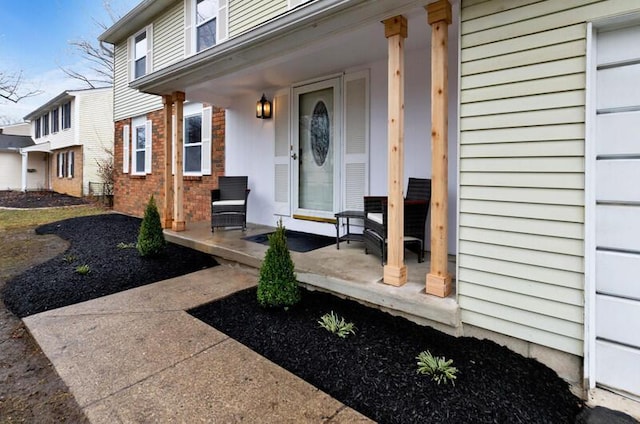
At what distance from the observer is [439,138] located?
2.60 meters

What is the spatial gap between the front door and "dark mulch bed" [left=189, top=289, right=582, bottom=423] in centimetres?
247

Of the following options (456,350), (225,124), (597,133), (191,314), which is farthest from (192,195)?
(597,133)

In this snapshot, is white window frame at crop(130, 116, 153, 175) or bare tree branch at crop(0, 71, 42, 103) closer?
white window frame at crop(130, 116, 153, 175)

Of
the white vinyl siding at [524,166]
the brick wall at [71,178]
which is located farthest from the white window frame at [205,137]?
the brick wall at [71,178]

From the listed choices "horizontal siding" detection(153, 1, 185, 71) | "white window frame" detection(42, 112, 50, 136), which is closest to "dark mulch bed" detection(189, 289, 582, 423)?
"horizontal siding" detection(153, 1, 185, 71)

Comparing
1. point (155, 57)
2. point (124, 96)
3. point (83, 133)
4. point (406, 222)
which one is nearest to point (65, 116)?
point (83, 133)

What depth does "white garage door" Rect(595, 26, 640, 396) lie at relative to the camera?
Answer: 6.31ft

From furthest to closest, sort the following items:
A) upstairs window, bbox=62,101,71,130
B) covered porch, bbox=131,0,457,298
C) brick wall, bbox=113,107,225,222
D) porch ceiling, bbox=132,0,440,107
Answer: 1. upstairs window, bbox=62,101,71,130
2. brick wall, bbox=113,107,225,222
3. porch ceiling, bbox=132,0,440,107
4. covered porch, bbox=131,0,457,298

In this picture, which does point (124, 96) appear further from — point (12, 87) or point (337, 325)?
point (337, 325)

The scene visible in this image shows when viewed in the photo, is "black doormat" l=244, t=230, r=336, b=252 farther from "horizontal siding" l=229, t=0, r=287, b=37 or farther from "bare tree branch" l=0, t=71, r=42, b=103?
"bare tree branch" l=0, t=71, r=42, b=103

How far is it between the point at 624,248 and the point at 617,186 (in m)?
0.36

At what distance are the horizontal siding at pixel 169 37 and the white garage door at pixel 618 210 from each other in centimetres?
797

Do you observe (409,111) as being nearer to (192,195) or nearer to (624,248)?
(624,248)

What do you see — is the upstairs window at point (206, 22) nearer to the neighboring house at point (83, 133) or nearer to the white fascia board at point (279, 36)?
the white fascia board at point (279, 36)
